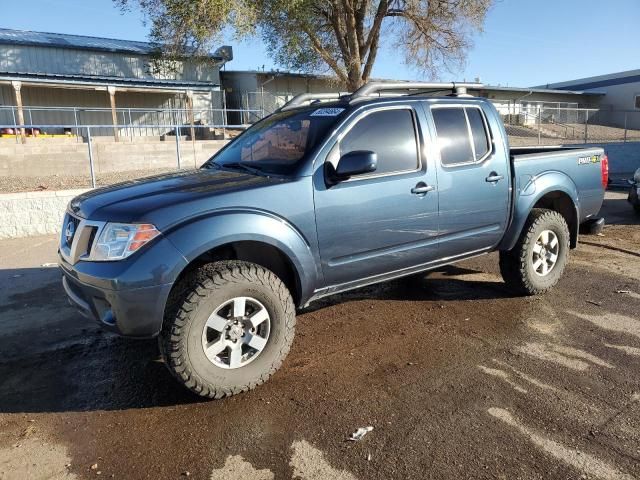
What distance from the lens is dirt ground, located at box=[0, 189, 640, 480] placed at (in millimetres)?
2672

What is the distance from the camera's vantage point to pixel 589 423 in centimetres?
295

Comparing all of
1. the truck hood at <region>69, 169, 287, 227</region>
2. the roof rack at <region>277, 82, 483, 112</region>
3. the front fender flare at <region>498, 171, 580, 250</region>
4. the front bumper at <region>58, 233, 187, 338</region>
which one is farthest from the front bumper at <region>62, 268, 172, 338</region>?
the front fender flare at <region>498, 171, 580, 250</region>

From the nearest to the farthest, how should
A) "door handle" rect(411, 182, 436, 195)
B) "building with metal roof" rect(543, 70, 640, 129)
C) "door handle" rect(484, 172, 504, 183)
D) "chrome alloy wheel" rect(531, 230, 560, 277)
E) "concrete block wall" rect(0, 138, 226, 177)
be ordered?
"door handle" rect(411, 182, 436, 195), "door handle" rect(484, 172, 504, 183), "chrome alloy wheel" rect(531, 230, 560, 277), "concrete block wall" rect(0, 138, 226, 177), "building with metal roof" rect(543, 70, 640, 129)

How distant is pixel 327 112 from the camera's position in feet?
13.2

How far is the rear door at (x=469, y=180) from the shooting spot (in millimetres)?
4305

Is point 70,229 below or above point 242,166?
below

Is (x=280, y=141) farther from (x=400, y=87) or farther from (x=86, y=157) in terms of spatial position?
(x=86, y=157)

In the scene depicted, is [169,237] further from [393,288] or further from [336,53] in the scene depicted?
[336,53]

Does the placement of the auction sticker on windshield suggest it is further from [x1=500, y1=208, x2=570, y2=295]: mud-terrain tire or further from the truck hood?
[x1=500, y1=208, x2=570, y2=295]: mud-terrain tire

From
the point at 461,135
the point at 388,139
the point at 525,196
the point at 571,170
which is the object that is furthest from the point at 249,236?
the point at 571,170

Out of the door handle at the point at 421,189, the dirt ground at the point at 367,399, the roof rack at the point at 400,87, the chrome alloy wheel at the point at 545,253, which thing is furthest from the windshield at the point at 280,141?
the chrome alloy wheel at the point at 545,253

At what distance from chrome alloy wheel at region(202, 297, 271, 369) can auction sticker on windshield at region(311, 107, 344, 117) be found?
159 centimetres

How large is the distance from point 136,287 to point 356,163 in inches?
65.8

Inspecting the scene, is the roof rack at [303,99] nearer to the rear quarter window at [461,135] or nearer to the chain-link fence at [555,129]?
the rear quarter window at [461,135]
